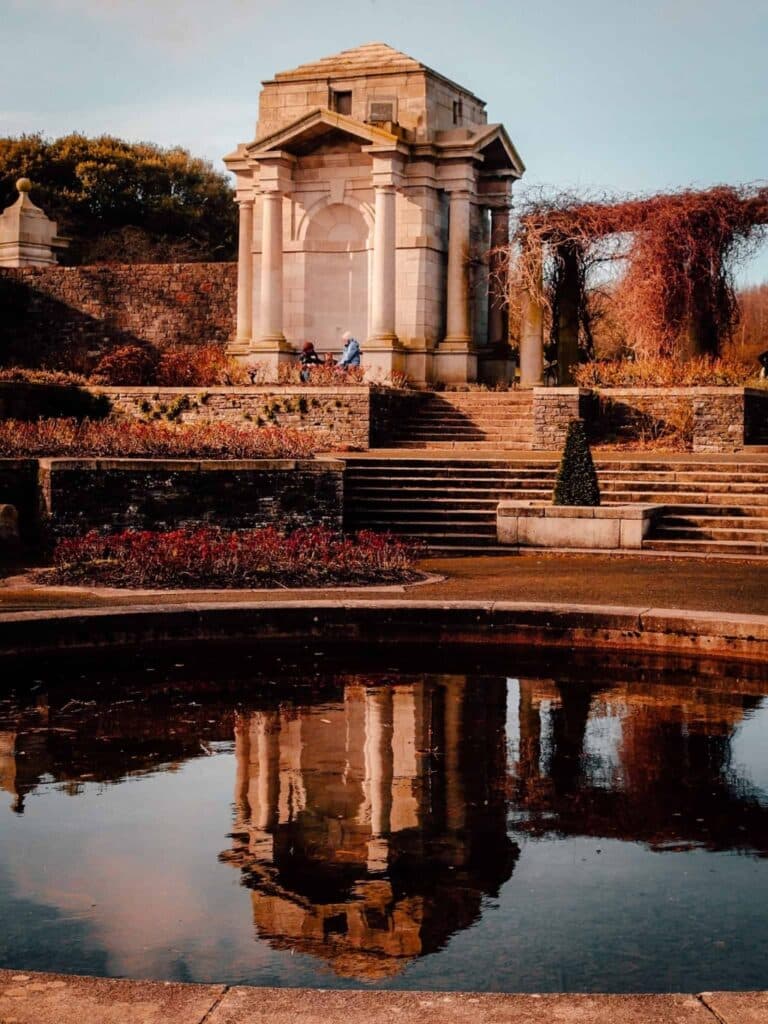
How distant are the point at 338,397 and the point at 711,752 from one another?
15779 mm

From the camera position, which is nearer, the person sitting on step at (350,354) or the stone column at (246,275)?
the person sitting on step at (350,354)

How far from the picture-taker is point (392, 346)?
2759 cm

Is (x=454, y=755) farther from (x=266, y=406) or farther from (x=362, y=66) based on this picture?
(x=362, y=66)

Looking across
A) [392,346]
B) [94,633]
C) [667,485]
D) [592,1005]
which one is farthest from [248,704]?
[392,346]

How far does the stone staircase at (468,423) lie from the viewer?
2348 cm

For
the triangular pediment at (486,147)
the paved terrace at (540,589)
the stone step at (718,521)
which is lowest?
the paved terrace at (540,589)

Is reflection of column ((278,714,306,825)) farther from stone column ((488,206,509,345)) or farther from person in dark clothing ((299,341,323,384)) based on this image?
stone column ((488,206,509,345))

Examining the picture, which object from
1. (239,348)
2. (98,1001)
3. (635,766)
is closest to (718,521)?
(635,766)

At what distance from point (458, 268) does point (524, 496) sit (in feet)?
37.2

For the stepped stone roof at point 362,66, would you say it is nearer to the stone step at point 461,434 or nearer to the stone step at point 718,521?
the stone step at point 461,434

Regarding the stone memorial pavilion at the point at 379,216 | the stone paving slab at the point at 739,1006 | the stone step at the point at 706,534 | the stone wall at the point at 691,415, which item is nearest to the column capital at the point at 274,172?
the stone memorial pavilion at the point at 379,216

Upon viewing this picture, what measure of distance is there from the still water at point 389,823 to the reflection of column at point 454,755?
0.02m

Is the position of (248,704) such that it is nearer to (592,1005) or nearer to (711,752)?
(711,752)

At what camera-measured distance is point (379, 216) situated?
90.3 ft
